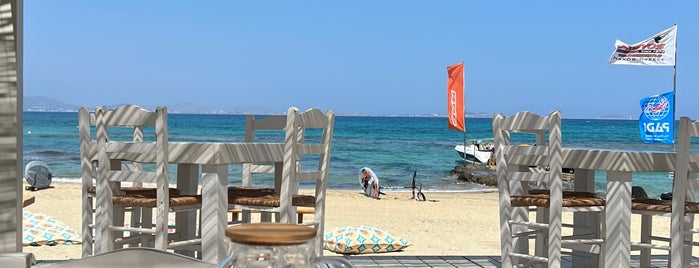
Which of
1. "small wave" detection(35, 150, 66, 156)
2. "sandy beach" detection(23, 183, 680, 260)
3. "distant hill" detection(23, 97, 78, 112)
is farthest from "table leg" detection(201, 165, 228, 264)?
"distant hill" detection(23, 97, 78, 112)

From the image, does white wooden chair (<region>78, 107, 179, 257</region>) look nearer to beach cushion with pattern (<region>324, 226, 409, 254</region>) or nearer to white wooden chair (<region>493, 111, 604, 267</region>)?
white wooden chair (<region>493, 111, 604, 267</region>)

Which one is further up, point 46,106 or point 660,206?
point 46,106

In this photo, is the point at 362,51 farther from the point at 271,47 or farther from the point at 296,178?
the point at 296,178

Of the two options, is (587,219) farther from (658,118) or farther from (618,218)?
(658,118)

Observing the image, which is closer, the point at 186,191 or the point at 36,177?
the point at 186,191

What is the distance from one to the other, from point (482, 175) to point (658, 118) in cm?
1464

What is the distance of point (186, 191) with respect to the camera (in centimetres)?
427

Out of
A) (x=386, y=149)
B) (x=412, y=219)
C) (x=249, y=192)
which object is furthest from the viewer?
(x=386, y=149)

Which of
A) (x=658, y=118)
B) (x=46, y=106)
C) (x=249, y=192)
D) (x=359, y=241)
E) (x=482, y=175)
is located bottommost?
(x=482, y=175)

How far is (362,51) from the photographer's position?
6344cm

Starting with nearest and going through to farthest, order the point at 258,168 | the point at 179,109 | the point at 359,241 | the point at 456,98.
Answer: the point at 258,168 → the point at 359,241 → the point at 456,98 → the point at 179,109

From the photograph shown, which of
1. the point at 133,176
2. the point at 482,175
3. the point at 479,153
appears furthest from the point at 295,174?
the point at 479,153

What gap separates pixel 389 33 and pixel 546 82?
13.3 meters

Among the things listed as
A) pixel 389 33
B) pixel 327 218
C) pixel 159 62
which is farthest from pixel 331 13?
pixel 327 218
